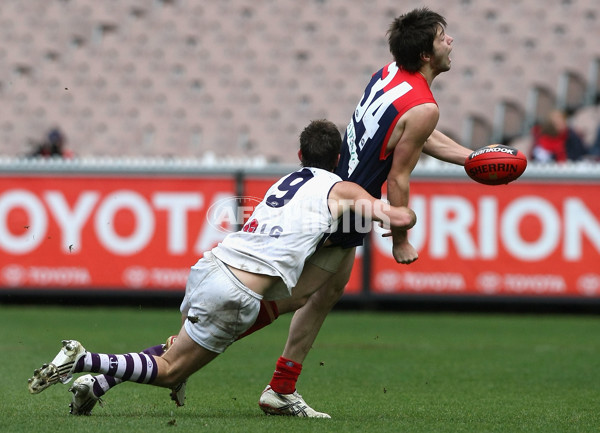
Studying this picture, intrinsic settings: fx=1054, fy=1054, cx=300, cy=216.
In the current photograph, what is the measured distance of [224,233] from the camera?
13.3 meters

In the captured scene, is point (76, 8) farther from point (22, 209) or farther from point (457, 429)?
point (457, 429)

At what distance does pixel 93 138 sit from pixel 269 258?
12.4 metres

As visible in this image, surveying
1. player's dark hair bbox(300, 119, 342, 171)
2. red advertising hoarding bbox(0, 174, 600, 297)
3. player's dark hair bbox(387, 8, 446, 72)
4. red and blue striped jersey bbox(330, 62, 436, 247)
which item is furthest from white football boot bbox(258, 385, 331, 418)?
red advertising hoarding bbox(0, 174, 600, 297)

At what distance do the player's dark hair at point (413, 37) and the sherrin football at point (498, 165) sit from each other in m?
0.63

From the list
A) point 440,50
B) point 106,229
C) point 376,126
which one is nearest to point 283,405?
point 376,126

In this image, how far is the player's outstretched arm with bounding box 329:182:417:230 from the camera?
5.38m

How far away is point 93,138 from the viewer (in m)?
17.4

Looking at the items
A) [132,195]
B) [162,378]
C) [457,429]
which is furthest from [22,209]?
[457,429]

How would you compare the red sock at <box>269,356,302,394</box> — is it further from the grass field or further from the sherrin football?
the sherrin football

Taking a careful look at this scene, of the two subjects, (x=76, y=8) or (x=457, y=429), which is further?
(x=76, y=8)

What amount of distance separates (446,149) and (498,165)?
0.47 m

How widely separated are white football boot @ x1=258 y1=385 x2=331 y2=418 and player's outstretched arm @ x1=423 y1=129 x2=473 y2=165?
1647 mm

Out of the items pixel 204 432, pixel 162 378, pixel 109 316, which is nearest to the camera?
pixel 204 432

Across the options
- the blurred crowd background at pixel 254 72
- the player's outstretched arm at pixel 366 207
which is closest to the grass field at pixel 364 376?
the player's outstretched arm at pixel 366 207
